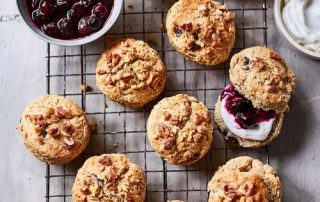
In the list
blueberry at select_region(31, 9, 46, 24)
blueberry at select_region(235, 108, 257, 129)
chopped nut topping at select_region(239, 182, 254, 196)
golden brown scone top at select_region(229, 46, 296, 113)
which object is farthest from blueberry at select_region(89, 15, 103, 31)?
chopped nut topping at select_region(239, 182, 254, 196)

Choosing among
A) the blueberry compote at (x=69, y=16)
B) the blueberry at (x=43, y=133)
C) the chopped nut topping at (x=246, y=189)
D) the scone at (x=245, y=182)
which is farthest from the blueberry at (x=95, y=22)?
the chopped nut topping at (x=246, y=189)

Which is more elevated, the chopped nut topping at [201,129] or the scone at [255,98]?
the scone at [255,98]

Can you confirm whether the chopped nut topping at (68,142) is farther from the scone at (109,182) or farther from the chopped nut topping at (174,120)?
the chopped nut topping at (174,120)

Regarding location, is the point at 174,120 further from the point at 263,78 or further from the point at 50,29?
the point at 50,29

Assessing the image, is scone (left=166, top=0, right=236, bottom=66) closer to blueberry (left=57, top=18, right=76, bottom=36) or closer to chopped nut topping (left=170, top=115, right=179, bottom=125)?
chopped nut topping (left=170, top=115, right=179, bottom=125)

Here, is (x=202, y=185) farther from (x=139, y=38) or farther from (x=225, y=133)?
(x=139, y=38)

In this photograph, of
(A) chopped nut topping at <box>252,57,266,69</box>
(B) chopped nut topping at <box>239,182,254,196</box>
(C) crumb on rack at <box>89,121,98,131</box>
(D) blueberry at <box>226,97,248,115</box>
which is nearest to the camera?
(B) chopped nut topping at <box>239,182,254,196</box>
